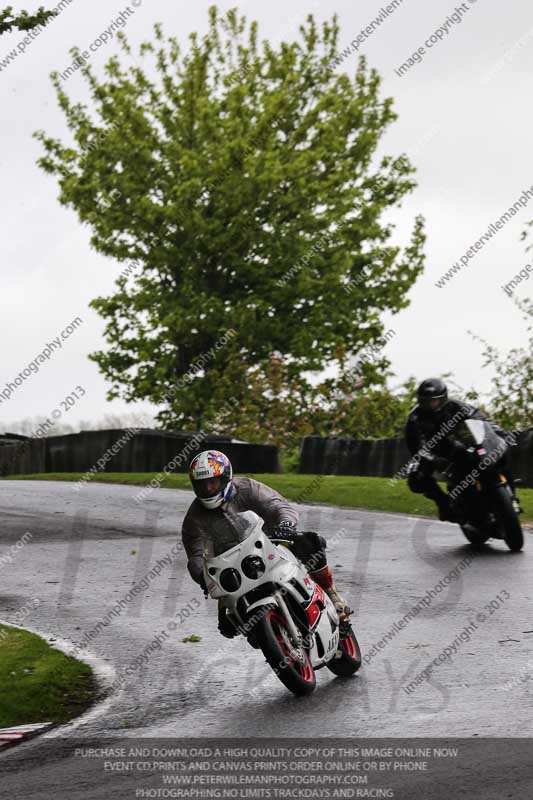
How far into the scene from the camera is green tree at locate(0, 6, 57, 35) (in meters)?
12.6

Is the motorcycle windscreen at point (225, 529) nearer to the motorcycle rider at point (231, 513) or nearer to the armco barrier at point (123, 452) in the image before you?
the motorcycle rider at point (231, 513)

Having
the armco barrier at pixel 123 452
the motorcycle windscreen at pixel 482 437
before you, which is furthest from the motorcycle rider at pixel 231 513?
the armco barrier at pixel 123 452

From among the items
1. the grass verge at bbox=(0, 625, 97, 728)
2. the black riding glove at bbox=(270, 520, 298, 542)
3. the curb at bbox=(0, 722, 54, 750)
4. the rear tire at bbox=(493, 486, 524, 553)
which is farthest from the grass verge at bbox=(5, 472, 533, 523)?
the curb at bbox=(0, 722, 54, 750)

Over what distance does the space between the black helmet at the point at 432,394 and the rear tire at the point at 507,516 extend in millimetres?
1176

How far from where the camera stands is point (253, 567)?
8078 millimetres

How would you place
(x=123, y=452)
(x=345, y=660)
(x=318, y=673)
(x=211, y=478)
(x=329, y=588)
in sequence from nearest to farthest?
(x=211, y=478)
(x=345, y=660)
(x=329, y=588)
(x=318, y=673)
(x=123, y=452)

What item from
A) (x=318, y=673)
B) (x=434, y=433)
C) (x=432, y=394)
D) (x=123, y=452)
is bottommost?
(x=123, y=452)

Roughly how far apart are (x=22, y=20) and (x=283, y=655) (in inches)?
298

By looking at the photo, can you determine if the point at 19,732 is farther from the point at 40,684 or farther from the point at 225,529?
the point at 225,529

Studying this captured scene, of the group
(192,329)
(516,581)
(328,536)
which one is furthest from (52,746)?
(192,329)

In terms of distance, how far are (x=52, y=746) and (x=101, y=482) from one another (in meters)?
18.2

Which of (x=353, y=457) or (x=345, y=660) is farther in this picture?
(x=353, y=457)

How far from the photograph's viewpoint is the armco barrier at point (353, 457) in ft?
81.1

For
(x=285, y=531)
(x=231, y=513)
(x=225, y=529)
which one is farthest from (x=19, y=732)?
(x=285, y=531)
